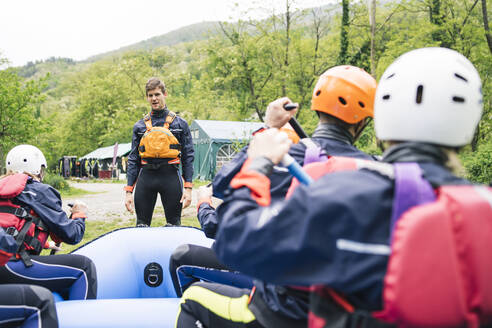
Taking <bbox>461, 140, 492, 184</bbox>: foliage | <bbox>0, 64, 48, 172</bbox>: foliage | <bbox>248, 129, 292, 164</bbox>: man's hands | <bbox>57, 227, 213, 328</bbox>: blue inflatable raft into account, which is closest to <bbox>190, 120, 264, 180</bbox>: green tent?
<bbox>0, 64, 48, 172</bbox>: foliage

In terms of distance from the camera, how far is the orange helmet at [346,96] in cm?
203

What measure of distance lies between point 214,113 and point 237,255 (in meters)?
36.1

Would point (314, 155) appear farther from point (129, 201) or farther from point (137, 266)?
point (129, 201)

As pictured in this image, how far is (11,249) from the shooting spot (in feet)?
7.97

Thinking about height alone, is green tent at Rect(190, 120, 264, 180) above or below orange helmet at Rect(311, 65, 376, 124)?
below

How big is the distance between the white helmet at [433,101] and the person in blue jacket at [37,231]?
254 cm

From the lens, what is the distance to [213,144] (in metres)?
24.4

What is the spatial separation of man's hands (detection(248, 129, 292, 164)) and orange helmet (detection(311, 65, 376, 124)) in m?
0.80

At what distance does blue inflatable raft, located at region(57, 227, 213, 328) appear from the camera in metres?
2.65

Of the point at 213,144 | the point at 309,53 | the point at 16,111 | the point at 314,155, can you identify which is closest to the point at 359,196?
the point at 314,155

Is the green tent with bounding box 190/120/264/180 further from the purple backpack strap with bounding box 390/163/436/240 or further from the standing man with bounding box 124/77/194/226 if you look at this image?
the purple backpack strap with bounding box 390/163/436/240

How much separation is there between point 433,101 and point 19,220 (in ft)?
8.99

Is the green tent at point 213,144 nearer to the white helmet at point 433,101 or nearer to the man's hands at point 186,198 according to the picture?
the man's hands at point 186,198

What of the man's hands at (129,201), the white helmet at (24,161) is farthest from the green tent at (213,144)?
the white helmet at (24,161)
